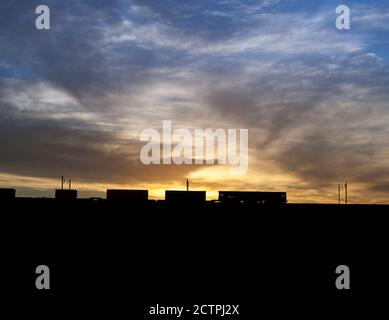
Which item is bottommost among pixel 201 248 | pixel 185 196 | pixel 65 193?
pixel 201 248

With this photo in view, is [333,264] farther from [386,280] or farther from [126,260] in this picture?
[126,260]

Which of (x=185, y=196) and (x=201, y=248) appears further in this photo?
(x=185, y=196)

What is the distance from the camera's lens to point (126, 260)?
111 ft

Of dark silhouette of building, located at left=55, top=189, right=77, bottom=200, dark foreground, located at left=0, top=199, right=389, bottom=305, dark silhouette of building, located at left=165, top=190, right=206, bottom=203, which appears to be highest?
dark silhouette of building, located at left=55, top=189, right=77, bottom=200

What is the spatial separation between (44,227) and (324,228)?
18.5 m

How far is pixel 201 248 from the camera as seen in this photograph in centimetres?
3394

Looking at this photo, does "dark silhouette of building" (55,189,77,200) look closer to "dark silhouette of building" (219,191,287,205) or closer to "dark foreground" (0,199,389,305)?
"dark foreground" (0,199,389,305)

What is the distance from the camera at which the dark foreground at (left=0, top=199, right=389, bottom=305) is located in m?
33.6

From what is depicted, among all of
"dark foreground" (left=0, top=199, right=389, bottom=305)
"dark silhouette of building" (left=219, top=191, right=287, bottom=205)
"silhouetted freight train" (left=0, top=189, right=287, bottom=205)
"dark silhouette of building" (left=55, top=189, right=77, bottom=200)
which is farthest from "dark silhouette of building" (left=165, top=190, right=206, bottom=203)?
"dark silhouette of building" (left=55, top=189, right=77, bottom=200)

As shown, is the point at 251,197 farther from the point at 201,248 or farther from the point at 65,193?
the point at 65,193

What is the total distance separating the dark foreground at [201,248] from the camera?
110 ft

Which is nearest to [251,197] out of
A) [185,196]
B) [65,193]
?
[185,196]

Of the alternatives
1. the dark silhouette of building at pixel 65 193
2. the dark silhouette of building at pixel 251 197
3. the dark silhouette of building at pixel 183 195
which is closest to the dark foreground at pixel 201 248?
the dark silhouette of building at pixel 183 195
